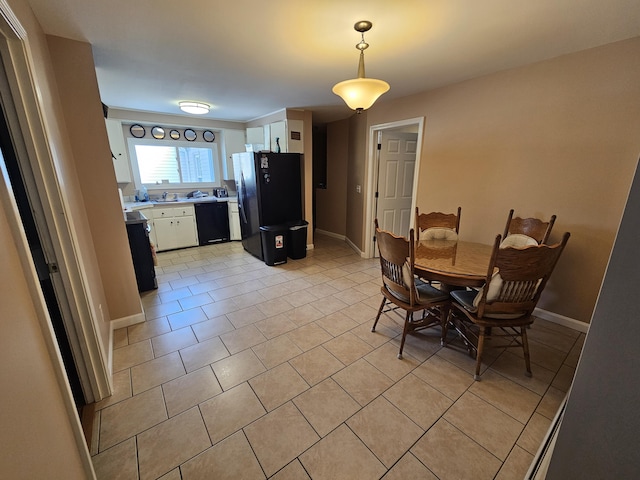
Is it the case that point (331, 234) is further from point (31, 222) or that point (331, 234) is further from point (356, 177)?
point (31, 222)

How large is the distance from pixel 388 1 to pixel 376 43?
50 cm

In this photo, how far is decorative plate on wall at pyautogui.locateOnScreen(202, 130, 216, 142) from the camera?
5.28 meters

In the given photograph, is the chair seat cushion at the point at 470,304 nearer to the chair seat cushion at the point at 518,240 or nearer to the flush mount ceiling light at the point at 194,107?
the chair seat cushion at the point at 518,240

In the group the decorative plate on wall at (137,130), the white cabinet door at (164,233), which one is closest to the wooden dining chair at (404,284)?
the white cabinet door at (164,233)

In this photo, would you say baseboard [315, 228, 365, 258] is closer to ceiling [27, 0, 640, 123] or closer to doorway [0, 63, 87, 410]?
ceiling [27, 0, 640, 123]

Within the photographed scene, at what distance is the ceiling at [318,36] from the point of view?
1.59 metres

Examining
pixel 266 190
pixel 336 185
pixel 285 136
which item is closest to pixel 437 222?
pixel 266 190

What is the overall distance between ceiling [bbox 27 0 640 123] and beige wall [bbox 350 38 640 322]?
18 centimetres

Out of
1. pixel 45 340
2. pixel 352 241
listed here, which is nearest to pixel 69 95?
pixel 45 340

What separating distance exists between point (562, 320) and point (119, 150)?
20.1ft

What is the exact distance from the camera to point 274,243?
12.9ft

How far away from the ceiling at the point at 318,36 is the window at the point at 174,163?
1.87m

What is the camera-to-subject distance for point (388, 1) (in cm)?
154

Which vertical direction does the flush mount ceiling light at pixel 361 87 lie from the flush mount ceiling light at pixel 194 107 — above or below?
below
